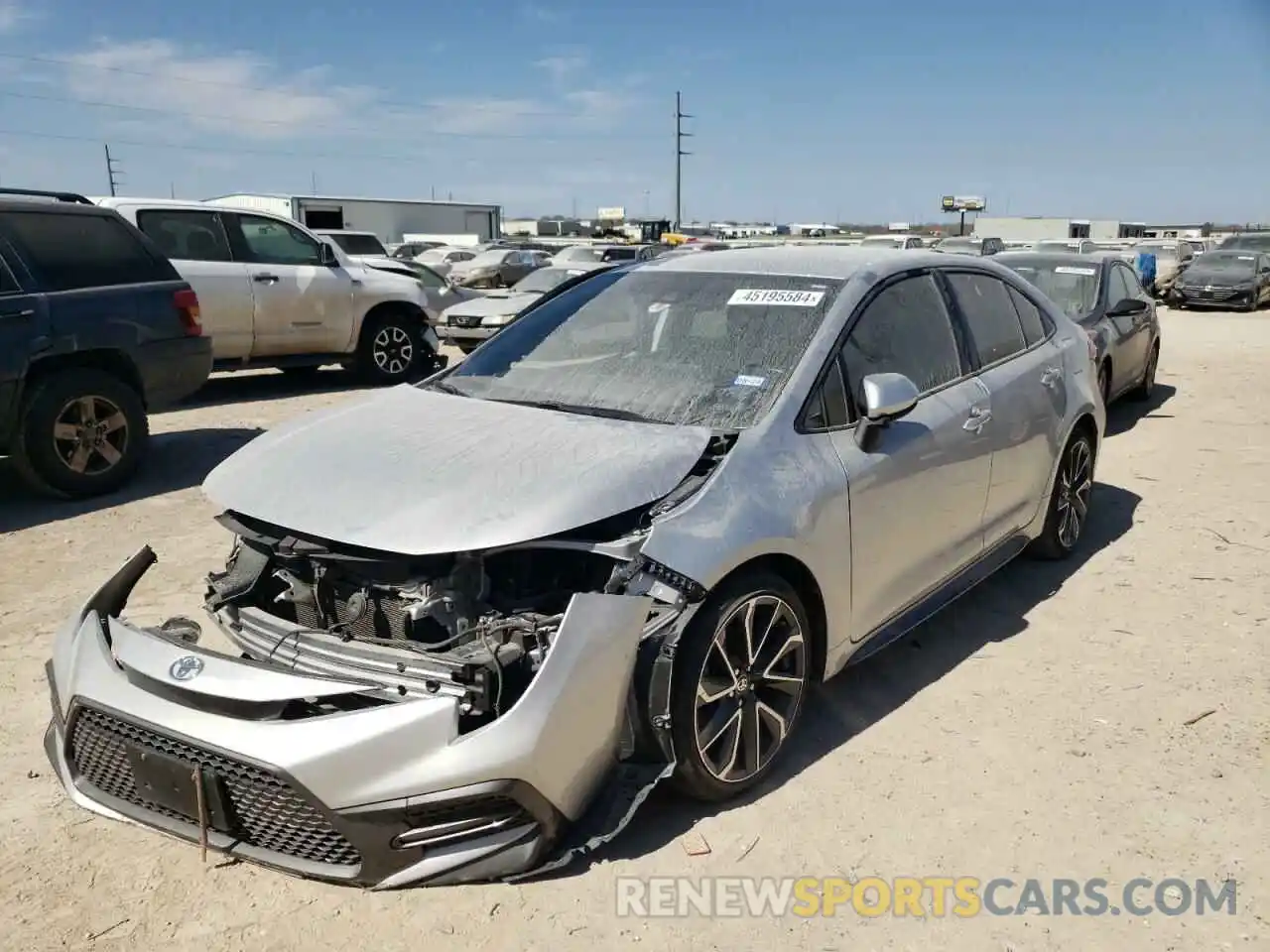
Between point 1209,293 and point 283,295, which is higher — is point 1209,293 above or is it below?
below

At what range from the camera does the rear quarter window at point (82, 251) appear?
654cm

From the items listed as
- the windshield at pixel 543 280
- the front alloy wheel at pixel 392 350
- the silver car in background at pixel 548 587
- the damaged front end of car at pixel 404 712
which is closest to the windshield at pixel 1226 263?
the windshield at pixel 543 280

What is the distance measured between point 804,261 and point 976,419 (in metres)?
0.96

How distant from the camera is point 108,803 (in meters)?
2.92

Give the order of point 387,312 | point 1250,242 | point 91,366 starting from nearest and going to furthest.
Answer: point 91,366 < point 387,312 < point 1250,242

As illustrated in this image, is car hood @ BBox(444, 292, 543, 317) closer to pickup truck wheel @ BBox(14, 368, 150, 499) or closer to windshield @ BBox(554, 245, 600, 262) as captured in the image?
pickup truck wheel @ BBox(14, 368, 150, 499)

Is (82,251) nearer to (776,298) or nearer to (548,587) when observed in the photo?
(776,298)

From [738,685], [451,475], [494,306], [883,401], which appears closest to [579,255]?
[494,306]

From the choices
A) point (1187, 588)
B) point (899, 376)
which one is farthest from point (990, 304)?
point (1187, 588)

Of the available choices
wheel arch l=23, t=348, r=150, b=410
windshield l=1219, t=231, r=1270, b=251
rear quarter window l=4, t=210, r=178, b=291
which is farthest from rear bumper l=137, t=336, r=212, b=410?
windshield l=1219, t=231, r=1270, b=251

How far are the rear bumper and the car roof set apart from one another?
4.14 metres

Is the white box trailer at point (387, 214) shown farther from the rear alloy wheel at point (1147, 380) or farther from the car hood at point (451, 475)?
the car hood at point (451, 475)

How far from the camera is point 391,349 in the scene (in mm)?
11164

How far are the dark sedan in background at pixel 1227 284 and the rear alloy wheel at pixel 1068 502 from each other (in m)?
19.5
